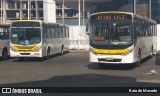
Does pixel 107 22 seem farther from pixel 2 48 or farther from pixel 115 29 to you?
pixel 2 48

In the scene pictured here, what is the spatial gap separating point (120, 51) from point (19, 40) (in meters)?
8.45

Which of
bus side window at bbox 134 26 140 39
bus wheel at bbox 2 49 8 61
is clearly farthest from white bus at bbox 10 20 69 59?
bus side window at bbox 134 26 140 39

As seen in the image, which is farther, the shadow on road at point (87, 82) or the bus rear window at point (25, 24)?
the bus rear window at point (25, 24)

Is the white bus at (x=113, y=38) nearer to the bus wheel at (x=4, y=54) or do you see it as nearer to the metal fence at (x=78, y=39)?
the bus wheel at (x=4, y=54)

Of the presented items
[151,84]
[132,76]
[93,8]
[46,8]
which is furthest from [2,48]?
[93,8]

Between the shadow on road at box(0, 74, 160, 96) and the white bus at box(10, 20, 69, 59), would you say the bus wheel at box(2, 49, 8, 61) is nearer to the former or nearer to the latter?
the white bus at box(10, 20, 69, 59)

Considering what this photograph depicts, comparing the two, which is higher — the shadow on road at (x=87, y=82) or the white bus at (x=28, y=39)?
the white bus at (x=28, y=39)

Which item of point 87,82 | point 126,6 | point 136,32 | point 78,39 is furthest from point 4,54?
point 126,6

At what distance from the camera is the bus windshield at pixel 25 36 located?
2656 centimetres

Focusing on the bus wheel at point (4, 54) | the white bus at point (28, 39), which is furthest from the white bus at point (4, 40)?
the white bus at point (28, 39)

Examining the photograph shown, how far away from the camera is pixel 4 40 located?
92.0 feet

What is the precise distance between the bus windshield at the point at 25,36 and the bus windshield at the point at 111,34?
679 cm

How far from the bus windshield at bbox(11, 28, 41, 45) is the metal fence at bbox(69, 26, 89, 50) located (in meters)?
15.3

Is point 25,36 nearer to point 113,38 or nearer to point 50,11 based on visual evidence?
point 113,38
